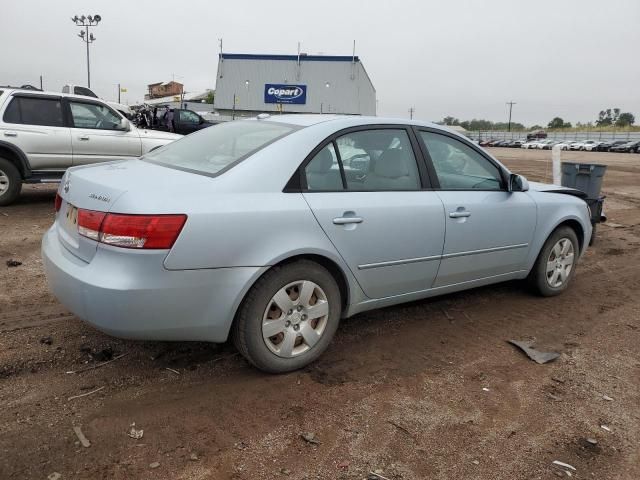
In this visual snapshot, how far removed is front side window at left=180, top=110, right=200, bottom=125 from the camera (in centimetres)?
1816

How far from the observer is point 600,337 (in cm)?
418

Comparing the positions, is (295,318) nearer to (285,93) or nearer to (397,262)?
(397,262)

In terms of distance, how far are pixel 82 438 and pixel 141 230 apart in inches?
41.2

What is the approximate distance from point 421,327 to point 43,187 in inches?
360

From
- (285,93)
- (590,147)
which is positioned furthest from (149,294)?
(590,147)

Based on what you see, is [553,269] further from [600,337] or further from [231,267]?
[231,267]

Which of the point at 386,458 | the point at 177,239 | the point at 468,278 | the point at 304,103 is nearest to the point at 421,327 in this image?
the point at 468,278

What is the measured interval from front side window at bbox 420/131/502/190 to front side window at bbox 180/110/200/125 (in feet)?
50.4

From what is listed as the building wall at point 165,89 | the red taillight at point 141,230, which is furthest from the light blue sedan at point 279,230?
the building wall at point 165,89

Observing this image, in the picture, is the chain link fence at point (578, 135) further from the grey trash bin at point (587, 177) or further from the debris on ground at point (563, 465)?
the debris on ground at point (563, 465)

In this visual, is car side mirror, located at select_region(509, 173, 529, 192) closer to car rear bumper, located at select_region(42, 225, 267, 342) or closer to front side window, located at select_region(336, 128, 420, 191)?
front side window, located at select_region(336, 128, 420, 191)

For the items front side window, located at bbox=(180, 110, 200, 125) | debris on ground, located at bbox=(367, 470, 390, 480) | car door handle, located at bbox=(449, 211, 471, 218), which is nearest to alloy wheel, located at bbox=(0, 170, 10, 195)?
car door handle, located at bbox=(449, 211, 471, 218)

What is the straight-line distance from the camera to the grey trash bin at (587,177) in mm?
7500

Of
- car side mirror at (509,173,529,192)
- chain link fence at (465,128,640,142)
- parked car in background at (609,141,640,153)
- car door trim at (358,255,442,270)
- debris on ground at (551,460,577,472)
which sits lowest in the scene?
debris on ground at (551,460,577,472)
